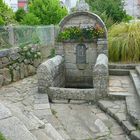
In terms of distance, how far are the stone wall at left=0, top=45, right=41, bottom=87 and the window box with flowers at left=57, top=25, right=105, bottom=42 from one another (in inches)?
60.5

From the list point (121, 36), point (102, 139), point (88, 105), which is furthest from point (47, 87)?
point (121, 36)

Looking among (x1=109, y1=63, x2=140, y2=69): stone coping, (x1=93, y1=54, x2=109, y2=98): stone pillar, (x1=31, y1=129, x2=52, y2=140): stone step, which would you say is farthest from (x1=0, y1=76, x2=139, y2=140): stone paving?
(x1=109, y1=63, x2=140, y2=69): stone coping

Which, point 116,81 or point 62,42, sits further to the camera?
point 62,42

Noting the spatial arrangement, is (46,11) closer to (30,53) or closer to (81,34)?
(30,53)

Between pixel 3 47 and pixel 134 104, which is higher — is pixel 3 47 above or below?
above

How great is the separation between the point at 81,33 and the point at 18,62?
227 centimetres

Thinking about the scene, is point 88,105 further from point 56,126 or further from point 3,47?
point 3,47

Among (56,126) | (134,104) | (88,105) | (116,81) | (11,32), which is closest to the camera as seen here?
(56,126)

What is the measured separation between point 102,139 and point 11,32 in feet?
18.9

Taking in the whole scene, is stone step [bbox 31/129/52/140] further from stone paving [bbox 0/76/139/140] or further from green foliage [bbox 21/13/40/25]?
green foliage [bbox 21/13/40/25]

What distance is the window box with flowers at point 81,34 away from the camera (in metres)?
8.70

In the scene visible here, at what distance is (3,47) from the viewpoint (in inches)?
365

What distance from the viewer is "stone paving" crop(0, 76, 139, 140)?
13.7 ft

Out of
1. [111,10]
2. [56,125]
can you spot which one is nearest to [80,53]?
[56,125]
